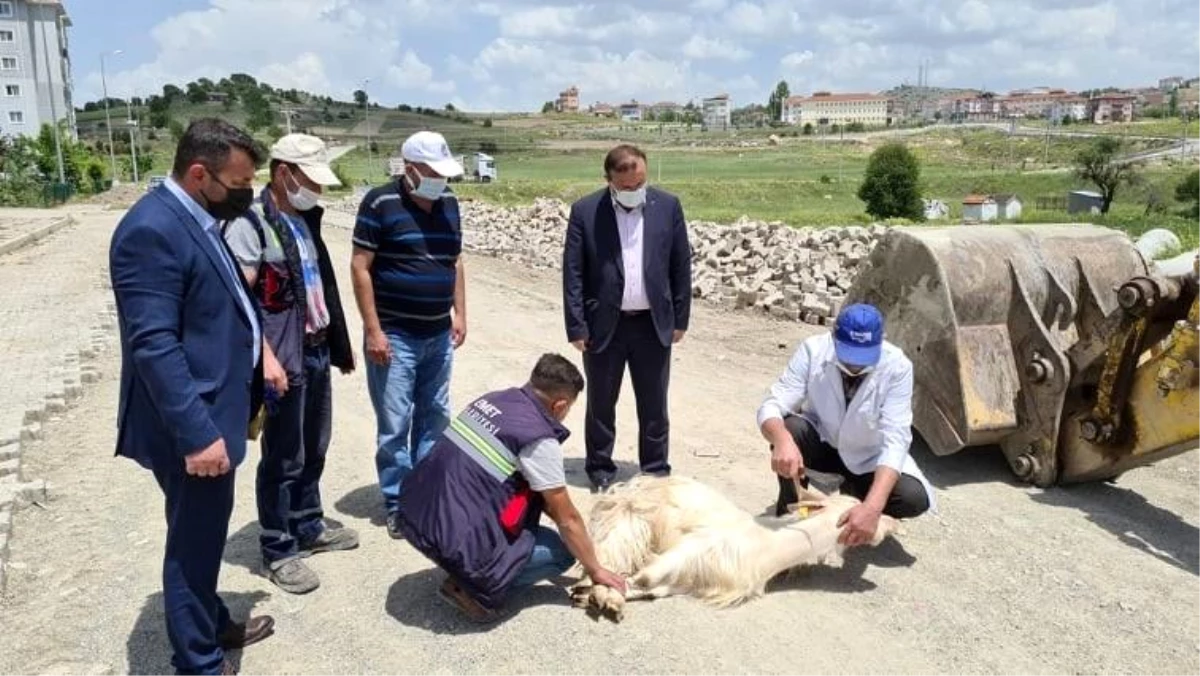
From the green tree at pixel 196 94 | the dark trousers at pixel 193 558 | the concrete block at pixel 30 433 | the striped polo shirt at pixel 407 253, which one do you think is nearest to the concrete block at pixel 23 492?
the concrete block at pixel 30 433

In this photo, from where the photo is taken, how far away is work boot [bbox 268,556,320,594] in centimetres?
425

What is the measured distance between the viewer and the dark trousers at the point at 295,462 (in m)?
4.19

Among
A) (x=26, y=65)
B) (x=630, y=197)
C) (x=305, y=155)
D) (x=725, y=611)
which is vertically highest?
(x=26, y=65)

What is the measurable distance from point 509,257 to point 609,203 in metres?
12.9

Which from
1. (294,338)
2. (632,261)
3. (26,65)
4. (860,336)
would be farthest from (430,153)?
(26,65)

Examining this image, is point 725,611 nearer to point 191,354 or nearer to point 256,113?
point 191,354

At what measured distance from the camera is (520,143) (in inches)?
4208

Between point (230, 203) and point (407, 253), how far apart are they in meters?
1.51

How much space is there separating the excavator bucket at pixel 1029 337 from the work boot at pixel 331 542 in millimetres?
3617

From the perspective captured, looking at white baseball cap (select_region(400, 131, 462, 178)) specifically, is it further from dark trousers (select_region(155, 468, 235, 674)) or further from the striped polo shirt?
dark trousers (select_region(155, 468, 235, 674))

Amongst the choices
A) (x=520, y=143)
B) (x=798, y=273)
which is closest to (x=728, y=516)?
(x=798, y=273)

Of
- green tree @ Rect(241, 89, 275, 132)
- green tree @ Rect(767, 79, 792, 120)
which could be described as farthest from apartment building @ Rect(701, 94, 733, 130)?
green tree @ Rect(241, 89, 275, 132)

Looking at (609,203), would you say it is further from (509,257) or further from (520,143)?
(520,143)

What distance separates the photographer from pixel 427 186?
4.62 metres
